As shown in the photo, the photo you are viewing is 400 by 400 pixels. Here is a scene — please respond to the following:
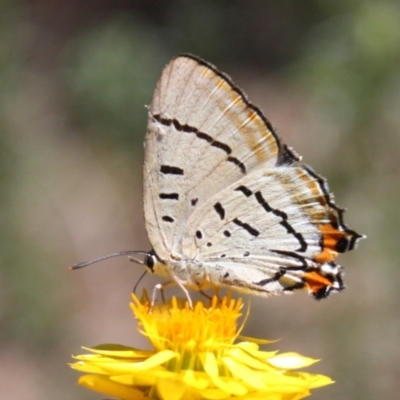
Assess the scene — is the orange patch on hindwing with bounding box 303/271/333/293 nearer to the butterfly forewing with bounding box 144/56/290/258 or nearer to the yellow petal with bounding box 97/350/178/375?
the butterfly forewing with bounding box 144/56/290/258

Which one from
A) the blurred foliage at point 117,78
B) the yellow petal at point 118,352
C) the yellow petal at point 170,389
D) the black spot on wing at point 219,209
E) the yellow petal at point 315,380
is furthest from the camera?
the blurred foliage at point 117,78

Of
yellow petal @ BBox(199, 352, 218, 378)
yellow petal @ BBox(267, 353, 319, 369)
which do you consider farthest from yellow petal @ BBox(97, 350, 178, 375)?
yellow petal @ BBox(267, 353, 319, 369)

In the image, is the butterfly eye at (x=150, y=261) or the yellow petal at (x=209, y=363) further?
the butterfly eye at (x=150, y=261)

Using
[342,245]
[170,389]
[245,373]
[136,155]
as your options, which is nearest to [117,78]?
[136,155]

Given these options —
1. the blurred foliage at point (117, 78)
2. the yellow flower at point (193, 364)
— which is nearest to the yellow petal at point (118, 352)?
the yellow flower at point (193, 364)

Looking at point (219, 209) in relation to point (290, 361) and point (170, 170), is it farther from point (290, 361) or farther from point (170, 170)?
point (290, 361)

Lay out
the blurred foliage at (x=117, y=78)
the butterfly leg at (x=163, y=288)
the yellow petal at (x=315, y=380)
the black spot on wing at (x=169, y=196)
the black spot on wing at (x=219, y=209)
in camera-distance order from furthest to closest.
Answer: the blurred foliage at (x=117, y=78)
the black spot on wing at (x=219, y=209)
the black spot on wing at (x=169, y=196)
the butterfly leg at (x=163, y=288)
the yellow petal at (x=315, y=380)

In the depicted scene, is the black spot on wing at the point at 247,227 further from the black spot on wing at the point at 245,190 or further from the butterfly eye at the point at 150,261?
the butterfly eye at the point at 150,261

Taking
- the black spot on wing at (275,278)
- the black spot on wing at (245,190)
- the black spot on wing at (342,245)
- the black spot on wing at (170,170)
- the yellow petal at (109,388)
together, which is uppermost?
the black spot on wing at (170,170)

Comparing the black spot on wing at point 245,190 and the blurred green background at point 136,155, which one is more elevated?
the blurred green background at point 136,155
